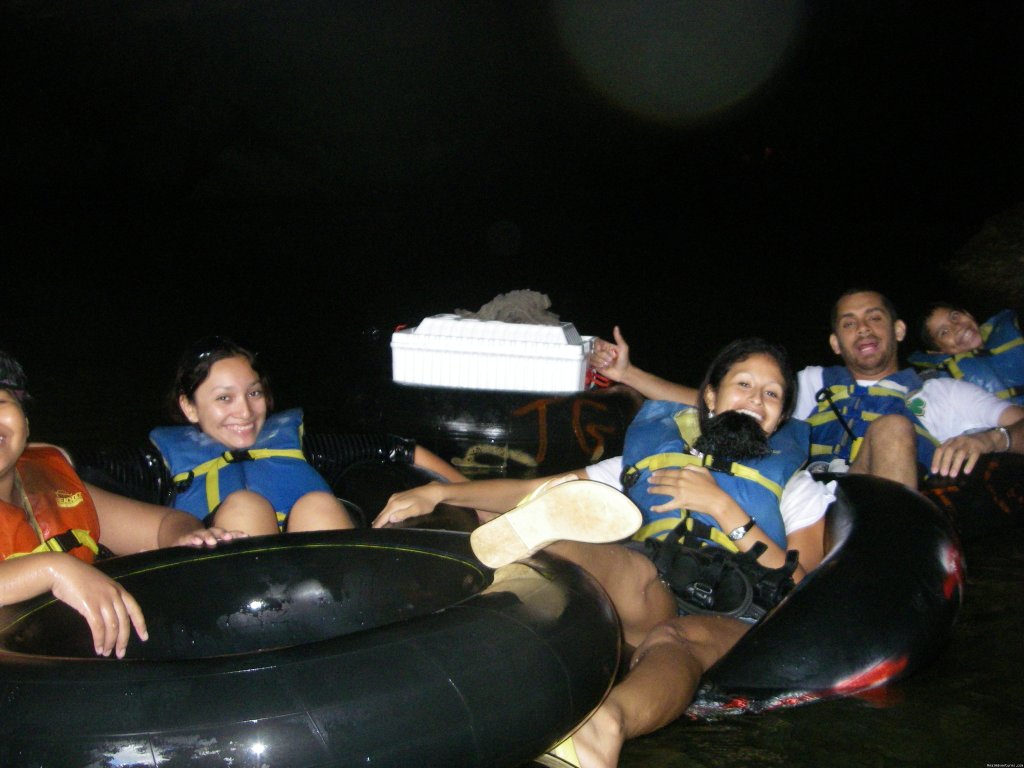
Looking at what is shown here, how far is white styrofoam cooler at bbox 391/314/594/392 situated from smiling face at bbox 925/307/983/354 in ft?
5.24

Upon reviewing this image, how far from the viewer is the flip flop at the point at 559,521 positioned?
1700 mm

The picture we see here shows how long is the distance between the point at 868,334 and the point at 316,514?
2.16 metres

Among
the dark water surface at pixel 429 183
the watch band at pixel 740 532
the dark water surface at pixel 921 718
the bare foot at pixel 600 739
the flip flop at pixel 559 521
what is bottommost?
the dark water surface at pixel 921 718

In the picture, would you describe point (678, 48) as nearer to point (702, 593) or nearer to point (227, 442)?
point (227, 442)

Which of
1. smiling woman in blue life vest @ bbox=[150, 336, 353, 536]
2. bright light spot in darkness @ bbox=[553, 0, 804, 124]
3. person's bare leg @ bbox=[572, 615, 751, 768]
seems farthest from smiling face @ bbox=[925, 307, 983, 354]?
bright light spot in darkness @ bbox=[553, 0, 804, 124]

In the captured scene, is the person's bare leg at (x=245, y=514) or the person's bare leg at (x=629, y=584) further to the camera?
the person's bare leg at (x=245, y=514)

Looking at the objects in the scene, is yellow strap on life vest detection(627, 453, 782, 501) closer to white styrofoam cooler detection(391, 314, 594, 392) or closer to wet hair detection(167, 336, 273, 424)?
white styrofoam cooler detection(391, 314, 594, 392)

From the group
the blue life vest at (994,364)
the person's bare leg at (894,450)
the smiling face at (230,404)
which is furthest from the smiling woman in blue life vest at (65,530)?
the blue life vest at (994,364)

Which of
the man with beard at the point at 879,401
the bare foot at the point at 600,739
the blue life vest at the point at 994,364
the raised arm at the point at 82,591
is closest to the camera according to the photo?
the raised arm at the point at 82,591

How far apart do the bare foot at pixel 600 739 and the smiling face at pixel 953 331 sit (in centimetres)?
281

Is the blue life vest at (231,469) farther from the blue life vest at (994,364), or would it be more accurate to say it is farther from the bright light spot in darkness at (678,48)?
the bright light spot in darkness at (678,48)

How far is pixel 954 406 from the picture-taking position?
3447mm

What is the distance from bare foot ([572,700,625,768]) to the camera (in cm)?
174

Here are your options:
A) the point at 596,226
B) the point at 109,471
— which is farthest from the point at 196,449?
the point at 596,226
